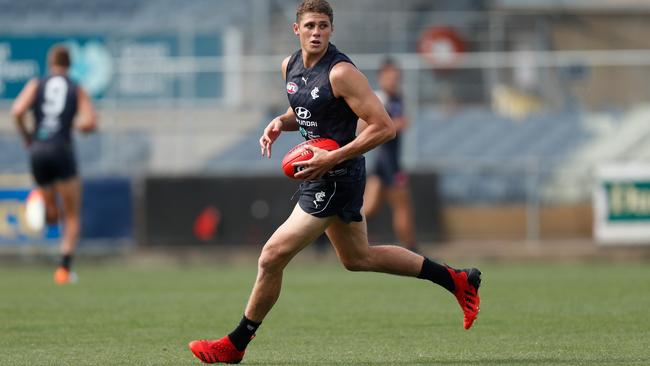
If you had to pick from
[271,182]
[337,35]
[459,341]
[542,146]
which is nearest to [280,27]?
[337,35]

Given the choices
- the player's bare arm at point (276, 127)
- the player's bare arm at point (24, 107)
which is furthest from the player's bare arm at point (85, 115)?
the player's bare arm at point (276, 127)

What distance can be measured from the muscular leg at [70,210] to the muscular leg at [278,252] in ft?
21.4

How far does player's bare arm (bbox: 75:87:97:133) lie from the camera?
1309 cm

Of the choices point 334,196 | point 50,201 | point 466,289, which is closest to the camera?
point 334,196

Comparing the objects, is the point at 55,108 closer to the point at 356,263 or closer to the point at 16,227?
the point at 16,227

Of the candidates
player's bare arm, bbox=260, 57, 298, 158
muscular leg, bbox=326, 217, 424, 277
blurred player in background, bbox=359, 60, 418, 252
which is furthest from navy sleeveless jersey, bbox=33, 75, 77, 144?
muscular leg, bbox=326, 217, 424, 277

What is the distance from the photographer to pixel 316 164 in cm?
680

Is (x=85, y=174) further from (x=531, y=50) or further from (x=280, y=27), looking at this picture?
(x=531, y=50)

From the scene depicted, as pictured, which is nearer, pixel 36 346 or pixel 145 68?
pixel 36 346

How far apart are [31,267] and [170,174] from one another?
225 centimetres

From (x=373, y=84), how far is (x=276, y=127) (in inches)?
540

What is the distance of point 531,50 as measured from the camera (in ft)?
76.1

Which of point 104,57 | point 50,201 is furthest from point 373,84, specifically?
point 50,201

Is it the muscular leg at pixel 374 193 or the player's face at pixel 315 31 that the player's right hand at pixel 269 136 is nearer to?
the player's face at pixel 315 31
